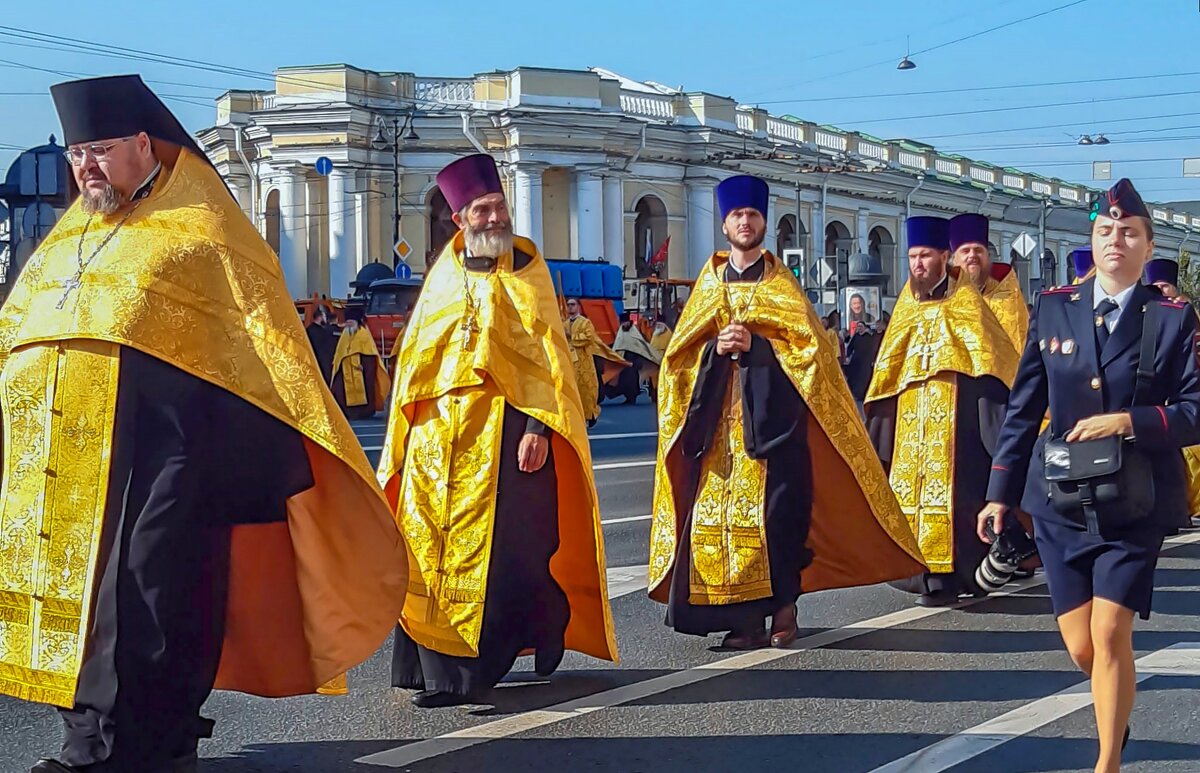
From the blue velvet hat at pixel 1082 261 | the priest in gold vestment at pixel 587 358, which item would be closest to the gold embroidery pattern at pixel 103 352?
the blue velvet hat at pixel 1082 261

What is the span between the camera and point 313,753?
518cm

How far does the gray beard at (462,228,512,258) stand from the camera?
6043 millimetres

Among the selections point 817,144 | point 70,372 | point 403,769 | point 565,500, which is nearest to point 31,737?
point 403,769

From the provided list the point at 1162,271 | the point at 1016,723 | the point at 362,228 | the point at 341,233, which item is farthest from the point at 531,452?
the point at 341,233

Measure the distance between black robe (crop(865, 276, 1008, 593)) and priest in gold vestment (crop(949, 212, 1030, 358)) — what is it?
58 cm

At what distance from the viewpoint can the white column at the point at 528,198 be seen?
4503cm

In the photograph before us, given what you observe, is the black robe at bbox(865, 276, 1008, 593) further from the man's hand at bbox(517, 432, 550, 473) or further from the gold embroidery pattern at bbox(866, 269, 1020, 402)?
the man's hand at bbox(517, 432, 550, 473)

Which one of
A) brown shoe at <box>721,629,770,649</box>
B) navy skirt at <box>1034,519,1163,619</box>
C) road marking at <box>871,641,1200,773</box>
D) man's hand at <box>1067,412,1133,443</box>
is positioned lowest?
road marking at <box>871,641,1200,773</box>

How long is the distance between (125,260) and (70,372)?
1.11ft

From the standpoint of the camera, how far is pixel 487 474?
19.2ft

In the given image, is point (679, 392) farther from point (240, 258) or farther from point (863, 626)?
point (240, 258)

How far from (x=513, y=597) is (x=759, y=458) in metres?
1.46

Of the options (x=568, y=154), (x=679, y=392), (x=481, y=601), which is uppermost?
(x=568, y=154)

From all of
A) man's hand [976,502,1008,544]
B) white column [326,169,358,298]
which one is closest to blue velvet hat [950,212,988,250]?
man's hand [976,502,1008,544]
